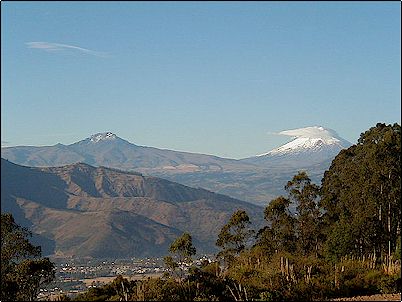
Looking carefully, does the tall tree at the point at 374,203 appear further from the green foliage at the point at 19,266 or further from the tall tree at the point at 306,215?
the green foliage at the point at 19,266

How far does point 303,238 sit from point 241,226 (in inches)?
164

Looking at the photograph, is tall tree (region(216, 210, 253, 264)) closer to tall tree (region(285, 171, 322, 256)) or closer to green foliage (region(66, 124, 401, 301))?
green foliage (region(66, 124, 401, 301))

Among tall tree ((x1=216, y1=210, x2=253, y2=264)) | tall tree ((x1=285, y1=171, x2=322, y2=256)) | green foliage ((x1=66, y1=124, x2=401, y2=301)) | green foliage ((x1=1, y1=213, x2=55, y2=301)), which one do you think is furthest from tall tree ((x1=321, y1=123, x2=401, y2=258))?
green foliage ((x1=1, y1=213, x2=55, y2=301))

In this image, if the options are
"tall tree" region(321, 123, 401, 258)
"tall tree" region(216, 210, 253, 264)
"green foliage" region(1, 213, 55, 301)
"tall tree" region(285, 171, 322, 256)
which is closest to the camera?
"green foliage" region(1, 213, 55, 301)

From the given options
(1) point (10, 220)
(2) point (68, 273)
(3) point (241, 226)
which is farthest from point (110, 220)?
(1) point (10, 220)

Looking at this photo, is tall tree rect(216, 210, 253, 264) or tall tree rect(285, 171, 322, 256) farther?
tall tree rect(285, 171, 322, 256)

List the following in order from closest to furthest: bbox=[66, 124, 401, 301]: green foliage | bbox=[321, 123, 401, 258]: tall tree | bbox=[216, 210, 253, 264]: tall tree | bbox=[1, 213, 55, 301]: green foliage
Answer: bbox=[1, 213, 55, 301]: green foliage
bbox=[66, 124, 401, 301]: green foliage
bbox=[321, 123, 401, 258]: tall tree
bbox=[216, 210, 253, 264]: tall tree

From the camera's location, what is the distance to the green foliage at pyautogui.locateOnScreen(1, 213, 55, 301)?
1055 inches

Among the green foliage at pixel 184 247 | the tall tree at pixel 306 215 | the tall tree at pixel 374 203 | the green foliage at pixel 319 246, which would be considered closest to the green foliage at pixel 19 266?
the green foliage at pixel 319 246

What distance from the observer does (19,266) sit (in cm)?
2812

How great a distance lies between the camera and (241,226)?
41.9 m

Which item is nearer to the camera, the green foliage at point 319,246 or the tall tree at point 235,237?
the green foliage at point 319,246

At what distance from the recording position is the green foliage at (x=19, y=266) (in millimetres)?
26797

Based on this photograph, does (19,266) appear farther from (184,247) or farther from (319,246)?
(319,246)
